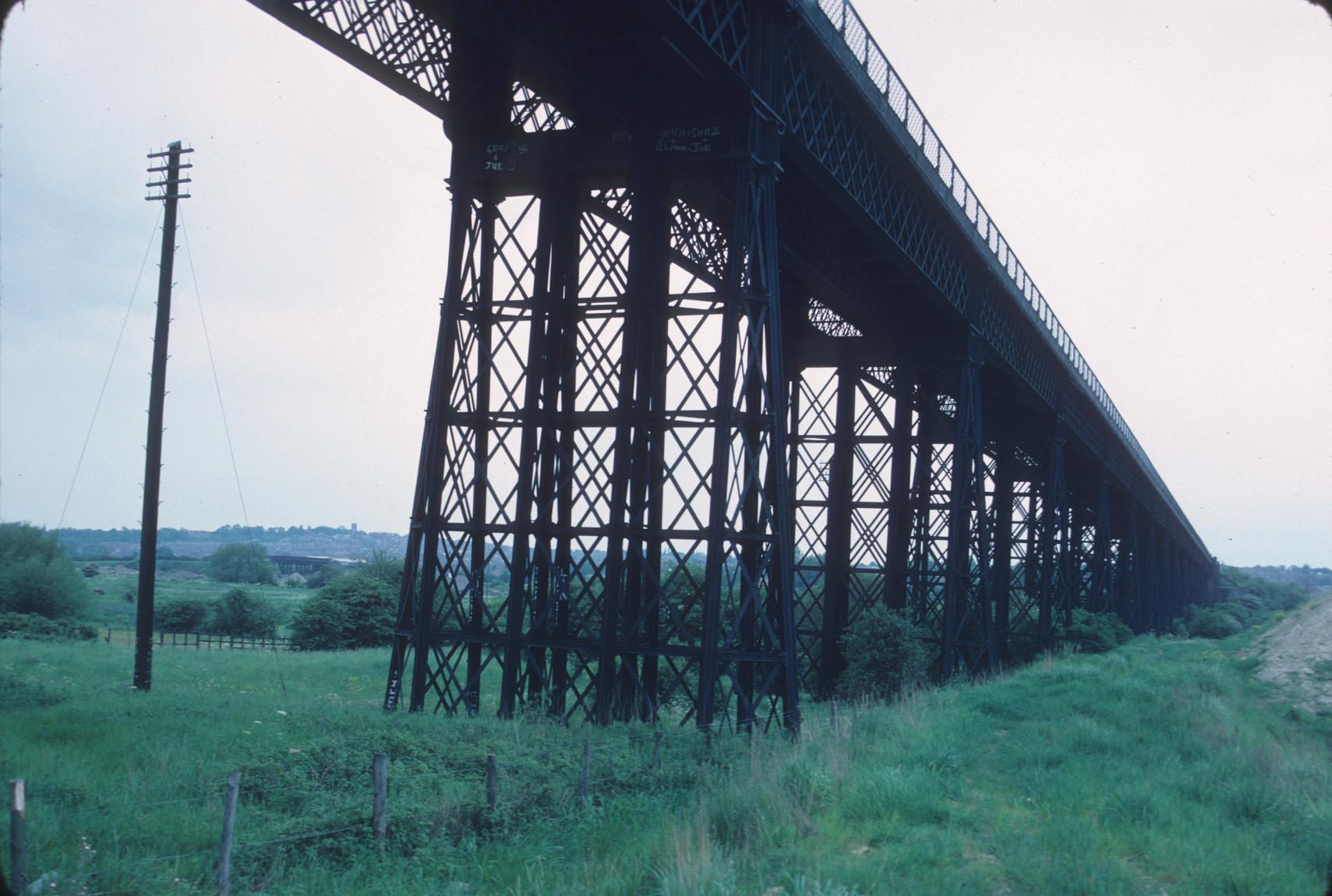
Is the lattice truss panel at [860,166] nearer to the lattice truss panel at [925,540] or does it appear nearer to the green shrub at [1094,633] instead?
the lattice truss panel at [925,540]

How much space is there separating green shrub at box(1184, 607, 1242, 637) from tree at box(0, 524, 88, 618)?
57077 millimetres

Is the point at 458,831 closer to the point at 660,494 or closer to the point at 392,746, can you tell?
the point at 392,746

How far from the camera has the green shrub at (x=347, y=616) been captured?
3756cm

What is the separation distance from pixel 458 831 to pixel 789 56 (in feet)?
33.6

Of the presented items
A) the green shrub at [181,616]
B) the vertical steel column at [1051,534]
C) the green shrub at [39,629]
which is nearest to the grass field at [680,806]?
the vertical steel column at [1051,534]

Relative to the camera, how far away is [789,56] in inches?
524

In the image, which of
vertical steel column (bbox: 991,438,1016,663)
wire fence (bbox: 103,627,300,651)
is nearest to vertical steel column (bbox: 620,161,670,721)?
vertical steel column (bbox: 991,438,1016,663)

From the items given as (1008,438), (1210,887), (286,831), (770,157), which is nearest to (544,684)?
(286,831)

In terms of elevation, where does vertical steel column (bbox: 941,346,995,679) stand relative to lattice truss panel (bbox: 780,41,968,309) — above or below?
below

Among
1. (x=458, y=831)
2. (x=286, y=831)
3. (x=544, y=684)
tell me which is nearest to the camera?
(x=286, y=831)

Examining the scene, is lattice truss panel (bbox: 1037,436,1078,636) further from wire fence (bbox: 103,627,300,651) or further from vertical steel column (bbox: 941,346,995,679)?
wire fence (bbox: 103,627,300,651)

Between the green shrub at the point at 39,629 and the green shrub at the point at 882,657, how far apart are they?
27.0 metres

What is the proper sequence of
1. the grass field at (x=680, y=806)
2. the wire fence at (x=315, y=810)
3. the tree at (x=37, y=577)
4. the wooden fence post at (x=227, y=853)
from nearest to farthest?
the wooden fence post at (x=227, y=853), the wire fence at (x=315, y=810), the grass field at (x=680, y=806), the tree at (x=37, y=577)

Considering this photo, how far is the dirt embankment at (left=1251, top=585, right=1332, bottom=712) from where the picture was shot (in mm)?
17781
